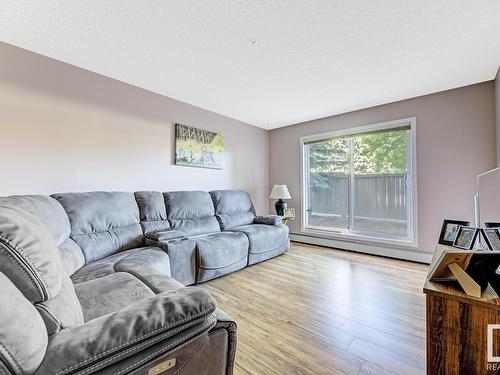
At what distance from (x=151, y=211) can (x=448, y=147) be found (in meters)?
3.76

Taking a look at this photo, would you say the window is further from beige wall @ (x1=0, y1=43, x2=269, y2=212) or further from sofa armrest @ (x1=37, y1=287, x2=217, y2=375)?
→ sofa armrest @ (x1=37, y1=287, x2=217, y2=375)

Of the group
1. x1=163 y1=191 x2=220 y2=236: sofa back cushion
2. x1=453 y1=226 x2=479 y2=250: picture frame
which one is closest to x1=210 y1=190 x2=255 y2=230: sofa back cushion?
x1=163 y1=191 x2=220 y2=236: sofa back cushion

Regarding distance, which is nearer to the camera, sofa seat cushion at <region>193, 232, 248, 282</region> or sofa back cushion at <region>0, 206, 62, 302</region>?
sofa back cushion at <region>0, 206, 62, 302</region>

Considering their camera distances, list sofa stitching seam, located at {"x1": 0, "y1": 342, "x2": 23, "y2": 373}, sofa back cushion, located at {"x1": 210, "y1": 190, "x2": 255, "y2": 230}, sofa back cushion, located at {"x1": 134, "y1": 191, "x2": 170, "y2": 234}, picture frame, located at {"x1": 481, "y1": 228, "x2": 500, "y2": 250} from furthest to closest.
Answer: sofa back cushion, located at {"x1": 210, "y1": 190, "x2": 255, "y2": 230}, sofa back cushion, located at {"x1": 134, "y1": 191, "x2": 170, "y2": 234}, picture frame, located at {"x1": 481, "y1": 228, "x2": 500, "y2": 250}, sofa stitching seam, located at {"x1": 0, "y1": 342, "x2": 23, "y2": 373}

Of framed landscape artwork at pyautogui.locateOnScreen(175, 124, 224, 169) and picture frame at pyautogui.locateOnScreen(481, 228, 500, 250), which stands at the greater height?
framed landscape artwork at pyautogui.locateOnScreen(175, 124, 224, 169)

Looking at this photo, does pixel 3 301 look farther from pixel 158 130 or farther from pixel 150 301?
pixel 158 130

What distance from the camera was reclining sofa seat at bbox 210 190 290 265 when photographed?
10.1ft

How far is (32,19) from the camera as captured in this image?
5.75 ft

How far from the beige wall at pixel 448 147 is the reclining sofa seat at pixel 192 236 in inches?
97.7

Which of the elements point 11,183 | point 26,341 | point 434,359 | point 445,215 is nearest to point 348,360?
point 434,359

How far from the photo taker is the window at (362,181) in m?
3.33

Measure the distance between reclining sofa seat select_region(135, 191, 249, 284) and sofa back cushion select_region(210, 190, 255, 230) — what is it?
0.14 m

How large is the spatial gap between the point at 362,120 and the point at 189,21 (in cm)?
293

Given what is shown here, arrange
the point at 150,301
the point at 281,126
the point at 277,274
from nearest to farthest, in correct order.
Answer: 1. the point at 150,301
2. the point at 277,274
3. the point at 281,126
